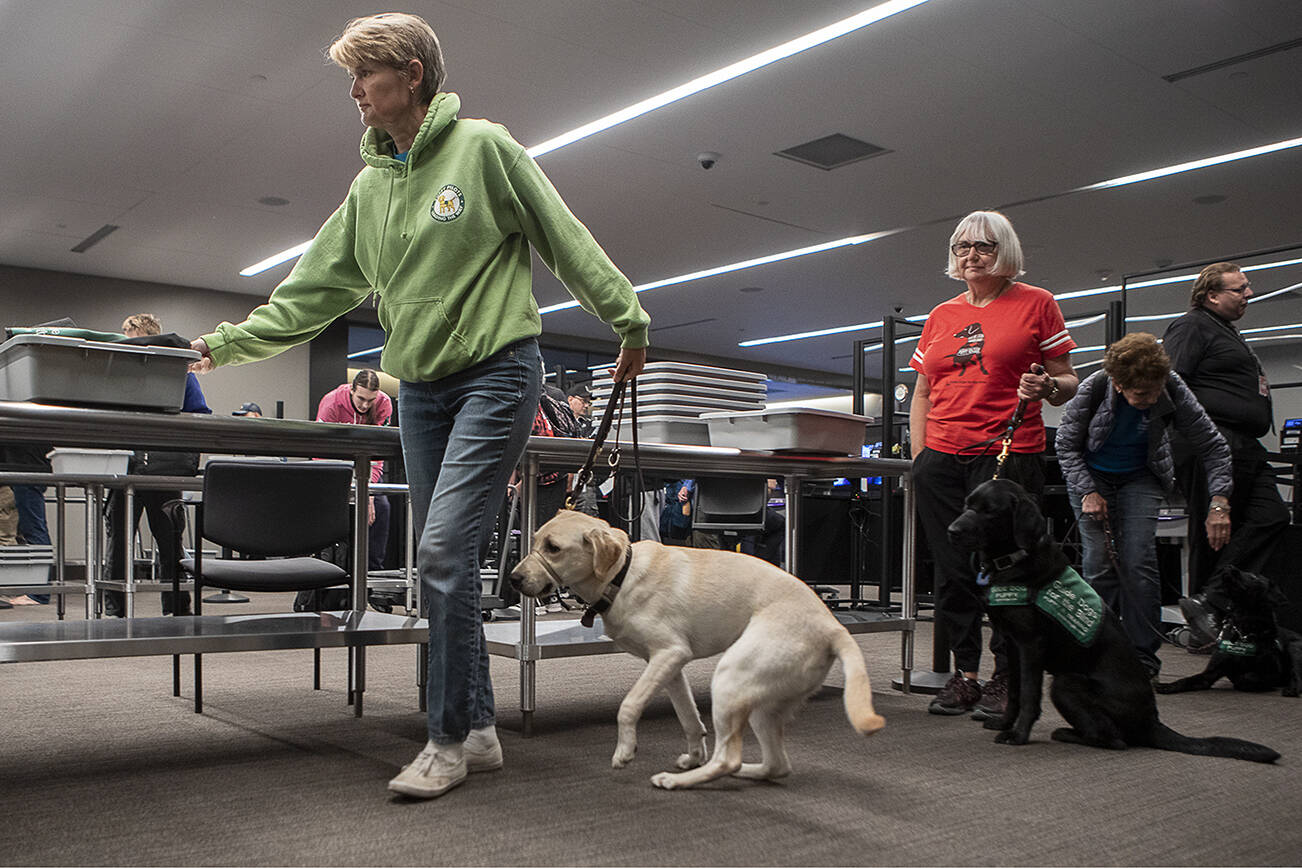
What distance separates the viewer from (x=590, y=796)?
228 cm

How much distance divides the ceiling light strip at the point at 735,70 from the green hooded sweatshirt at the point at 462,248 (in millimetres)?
3983

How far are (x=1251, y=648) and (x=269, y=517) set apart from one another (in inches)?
151

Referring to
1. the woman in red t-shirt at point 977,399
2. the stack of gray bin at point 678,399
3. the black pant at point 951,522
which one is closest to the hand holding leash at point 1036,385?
the woman in red t-shirt at point 977,399

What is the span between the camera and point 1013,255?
11.0 feet

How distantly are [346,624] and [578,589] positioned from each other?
2.66 feet

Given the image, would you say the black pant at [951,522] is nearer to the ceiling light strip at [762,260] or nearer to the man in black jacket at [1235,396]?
the man in black jacket at [1235,396]

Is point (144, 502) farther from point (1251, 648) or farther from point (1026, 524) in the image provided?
point (1251, 648)

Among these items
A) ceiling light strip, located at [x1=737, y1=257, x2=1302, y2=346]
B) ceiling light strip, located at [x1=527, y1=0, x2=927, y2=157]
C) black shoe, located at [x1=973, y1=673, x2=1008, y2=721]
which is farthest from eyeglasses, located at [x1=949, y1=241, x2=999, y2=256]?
ceiling light strip, located at [x1=737, y1=257, x2=1302, y2=346]

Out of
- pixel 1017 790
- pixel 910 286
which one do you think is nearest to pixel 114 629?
pixel 1017 790

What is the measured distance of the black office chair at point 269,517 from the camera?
3.66 m

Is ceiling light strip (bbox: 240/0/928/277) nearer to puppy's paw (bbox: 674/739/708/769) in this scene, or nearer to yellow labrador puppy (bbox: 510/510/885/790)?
yellow labrador puppy (bbox: 510/510/885/790)

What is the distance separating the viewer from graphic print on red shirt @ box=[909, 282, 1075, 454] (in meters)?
3.33

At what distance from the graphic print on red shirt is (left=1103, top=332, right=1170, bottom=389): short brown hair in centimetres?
95

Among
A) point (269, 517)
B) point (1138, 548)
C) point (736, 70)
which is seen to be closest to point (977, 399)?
point (1138, 548)
